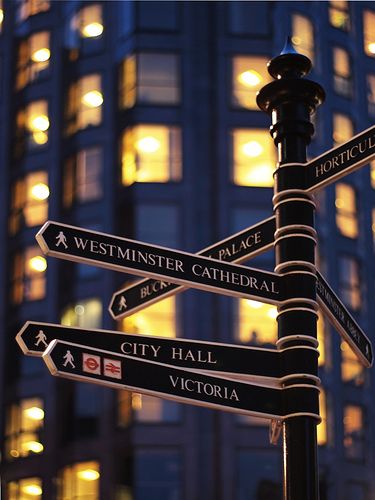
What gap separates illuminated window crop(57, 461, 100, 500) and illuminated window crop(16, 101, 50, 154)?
12.2 meters

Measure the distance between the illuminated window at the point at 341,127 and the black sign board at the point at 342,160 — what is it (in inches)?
1425

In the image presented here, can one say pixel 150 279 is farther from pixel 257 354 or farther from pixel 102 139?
pixel 102 139

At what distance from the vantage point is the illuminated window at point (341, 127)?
1762 inches

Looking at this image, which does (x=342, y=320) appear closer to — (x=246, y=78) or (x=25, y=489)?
(x=25, y=489)

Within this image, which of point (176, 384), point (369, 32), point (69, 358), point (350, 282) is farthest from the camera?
point (369, 32)

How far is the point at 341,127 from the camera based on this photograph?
45.0 m

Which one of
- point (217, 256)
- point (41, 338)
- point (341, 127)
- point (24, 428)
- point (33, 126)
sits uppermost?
point (33, 126)

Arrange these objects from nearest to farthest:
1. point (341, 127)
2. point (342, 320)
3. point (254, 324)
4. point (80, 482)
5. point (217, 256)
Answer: point (342, 320) < point (217, 256) < point (80, 482) < point (254, 324) < point (341, 127)

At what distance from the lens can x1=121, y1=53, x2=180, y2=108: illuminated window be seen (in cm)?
4312

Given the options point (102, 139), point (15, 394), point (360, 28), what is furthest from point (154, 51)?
point (15, 394)

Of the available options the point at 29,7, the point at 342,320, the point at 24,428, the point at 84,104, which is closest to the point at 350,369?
the point at 24,428

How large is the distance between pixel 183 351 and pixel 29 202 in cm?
3674

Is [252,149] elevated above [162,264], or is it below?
above

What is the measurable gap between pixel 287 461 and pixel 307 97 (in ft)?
8.63
